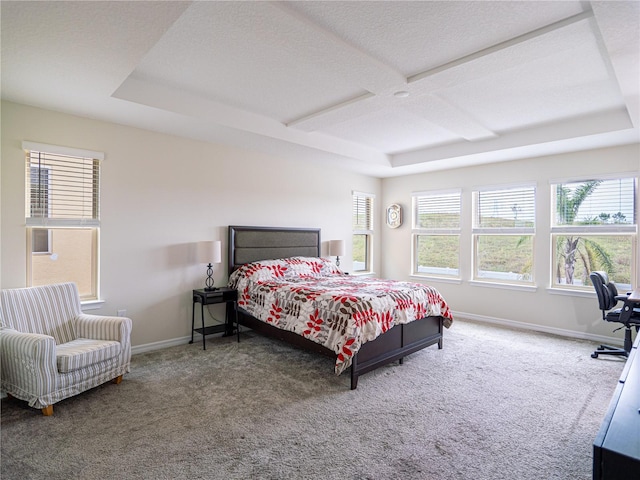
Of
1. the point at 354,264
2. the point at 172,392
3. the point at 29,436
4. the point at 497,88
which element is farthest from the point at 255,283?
the point at 497,88

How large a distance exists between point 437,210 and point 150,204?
182 inches

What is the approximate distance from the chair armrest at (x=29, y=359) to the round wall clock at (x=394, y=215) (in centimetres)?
543

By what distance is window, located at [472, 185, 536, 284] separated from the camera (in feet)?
17.0

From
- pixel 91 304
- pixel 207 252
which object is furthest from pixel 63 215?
pixel 207 252

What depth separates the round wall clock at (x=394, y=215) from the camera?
655cm

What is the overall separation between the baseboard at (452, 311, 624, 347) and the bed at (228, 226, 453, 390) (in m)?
1.76

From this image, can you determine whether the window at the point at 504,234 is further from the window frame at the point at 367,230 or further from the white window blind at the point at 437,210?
the window frame at the point at 367,230

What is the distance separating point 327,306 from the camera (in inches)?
128

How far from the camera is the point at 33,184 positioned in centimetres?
329

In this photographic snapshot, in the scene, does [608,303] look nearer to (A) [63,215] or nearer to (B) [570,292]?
(B) [570,292]

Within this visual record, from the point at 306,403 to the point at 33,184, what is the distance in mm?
3255

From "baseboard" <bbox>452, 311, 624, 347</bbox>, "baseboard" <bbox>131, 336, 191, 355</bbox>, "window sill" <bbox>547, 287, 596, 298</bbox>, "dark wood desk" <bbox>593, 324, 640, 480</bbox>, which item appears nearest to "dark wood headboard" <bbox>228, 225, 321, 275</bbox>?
"baseboard" <bbox>131, 336, 191, 355</bbox>

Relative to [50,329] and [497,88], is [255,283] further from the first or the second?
[497,88]

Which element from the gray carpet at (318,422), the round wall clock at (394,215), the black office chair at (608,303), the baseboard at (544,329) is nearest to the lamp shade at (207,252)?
the gray carpet at (318,422)
